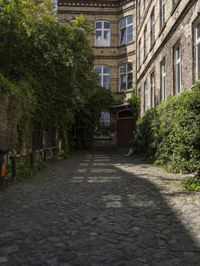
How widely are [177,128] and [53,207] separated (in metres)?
5.99

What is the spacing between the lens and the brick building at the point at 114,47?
26656mm

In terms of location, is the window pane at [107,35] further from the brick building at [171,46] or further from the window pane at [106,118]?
the window pane at [106,118]

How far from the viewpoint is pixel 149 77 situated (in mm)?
19734

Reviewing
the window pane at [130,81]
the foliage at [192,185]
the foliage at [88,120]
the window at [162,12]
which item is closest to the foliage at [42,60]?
the window at [162,12]

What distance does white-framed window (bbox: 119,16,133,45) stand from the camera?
27195 mm

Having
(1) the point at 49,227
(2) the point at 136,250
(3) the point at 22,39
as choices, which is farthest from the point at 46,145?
(2) the point at 136,250

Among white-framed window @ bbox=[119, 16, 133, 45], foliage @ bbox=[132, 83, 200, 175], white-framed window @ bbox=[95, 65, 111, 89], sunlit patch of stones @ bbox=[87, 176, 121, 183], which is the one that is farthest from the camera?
white-framed window @ bbox=[95, 65, 111, 89]

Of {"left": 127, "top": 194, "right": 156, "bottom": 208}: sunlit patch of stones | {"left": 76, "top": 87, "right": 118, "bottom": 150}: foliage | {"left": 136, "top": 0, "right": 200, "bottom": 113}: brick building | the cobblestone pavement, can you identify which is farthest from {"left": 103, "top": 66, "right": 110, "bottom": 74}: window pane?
{"left": 127, "top": 194, "right": 156, "bottom": 208}: sunlit patch of stones

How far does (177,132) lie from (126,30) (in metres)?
19.2

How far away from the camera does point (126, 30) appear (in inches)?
1085

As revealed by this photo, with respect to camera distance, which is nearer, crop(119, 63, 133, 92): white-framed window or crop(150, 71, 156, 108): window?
crop(150, 71, 156, 108): window

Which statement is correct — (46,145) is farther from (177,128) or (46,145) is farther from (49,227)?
(49,227)

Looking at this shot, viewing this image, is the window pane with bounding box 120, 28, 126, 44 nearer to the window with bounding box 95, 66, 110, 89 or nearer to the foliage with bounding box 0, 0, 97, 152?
the window with bounding box 95, 66, 110, 89

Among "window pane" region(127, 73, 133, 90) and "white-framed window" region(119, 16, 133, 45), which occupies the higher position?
"white-framed window" region(119, 16, 133, 45)
